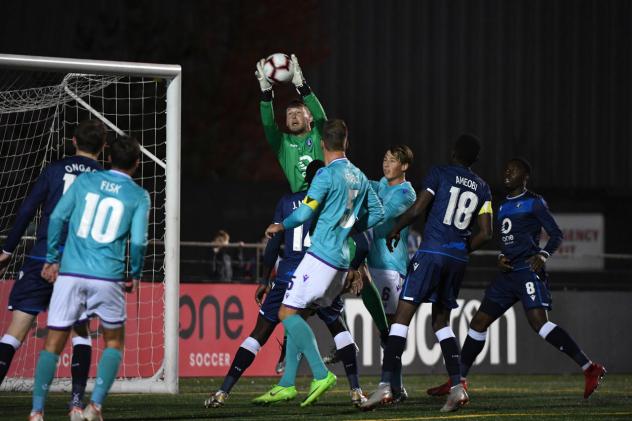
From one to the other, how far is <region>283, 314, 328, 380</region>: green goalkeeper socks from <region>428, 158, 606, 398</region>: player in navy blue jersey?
2355 mm

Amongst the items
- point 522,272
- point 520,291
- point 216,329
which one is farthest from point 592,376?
point 216,329

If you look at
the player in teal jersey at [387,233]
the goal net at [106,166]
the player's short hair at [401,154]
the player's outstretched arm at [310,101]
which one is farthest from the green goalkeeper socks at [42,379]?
the player's short hair at [401,154]

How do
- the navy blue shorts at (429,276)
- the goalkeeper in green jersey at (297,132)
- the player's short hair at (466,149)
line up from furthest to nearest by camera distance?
1. the goalkeeper in green jersey at (297,132)
2. the player's short hair at (466,149)
3. the navy blue shorts at (429,276)

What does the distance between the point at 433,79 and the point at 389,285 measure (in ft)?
83.3

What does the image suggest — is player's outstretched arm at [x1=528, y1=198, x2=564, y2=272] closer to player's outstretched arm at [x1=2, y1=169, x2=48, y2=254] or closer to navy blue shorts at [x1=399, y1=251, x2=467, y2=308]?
navy blue shorts at [x1=399, y1=251, x2=467, y2=308]

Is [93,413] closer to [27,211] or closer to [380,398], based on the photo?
[27,211]

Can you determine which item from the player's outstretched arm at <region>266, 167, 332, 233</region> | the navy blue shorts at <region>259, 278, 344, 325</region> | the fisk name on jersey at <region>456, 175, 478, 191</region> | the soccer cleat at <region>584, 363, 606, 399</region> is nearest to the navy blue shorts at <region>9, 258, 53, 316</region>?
the player's outstretched arm at <region>266, 167, 332, 233</region>

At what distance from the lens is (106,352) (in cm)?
812

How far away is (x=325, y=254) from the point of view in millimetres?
9281

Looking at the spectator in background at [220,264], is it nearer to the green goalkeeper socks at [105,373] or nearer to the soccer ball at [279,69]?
the soccer ball at [279,69]

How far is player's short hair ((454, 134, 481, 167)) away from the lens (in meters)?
10.1

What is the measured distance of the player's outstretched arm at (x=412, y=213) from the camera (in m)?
9.78

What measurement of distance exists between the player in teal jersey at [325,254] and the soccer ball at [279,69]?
1.40m

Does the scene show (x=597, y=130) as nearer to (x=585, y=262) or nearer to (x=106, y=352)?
(x=585, y=262)
